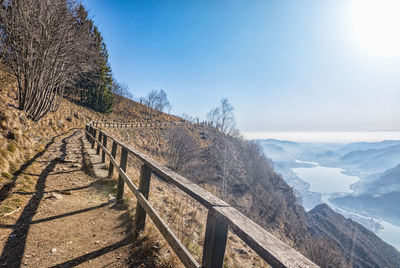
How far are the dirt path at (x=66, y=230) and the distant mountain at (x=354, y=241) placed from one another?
45879mm

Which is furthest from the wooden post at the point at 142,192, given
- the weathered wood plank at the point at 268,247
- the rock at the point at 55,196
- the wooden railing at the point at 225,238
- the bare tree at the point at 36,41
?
the bare tree at the point at 36,41

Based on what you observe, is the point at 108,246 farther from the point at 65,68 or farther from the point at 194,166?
the point at 194,166

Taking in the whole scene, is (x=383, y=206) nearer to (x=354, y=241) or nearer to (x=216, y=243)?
(x=354, y=241)

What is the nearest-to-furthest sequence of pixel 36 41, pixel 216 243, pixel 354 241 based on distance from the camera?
pixel 216 243 → pixel 36 41 → pixel 354 241

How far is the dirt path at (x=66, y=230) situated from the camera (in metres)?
Result: 2.65

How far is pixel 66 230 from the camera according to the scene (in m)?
3.38

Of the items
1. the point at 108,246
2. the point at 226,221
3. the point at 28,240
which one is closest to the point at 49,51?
the point at 28,240

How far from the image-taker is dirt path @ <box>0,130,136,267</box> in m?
2.65

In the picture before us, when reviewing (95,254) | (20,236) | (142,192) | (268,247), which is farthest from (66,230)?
(268,247)

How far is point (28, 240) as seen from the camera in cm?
291

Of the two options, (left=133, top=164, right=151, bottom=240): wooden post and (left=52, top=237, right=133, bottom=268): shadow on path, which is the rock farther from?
(left=133, top=164, right=151, bottom=240): wooden post

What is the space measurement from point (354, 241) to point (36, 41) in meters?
68.5

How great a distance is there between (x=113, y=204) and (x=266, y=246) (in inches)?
176

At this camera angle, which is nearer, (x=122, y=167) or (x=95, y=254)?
(x=95, y=254)
